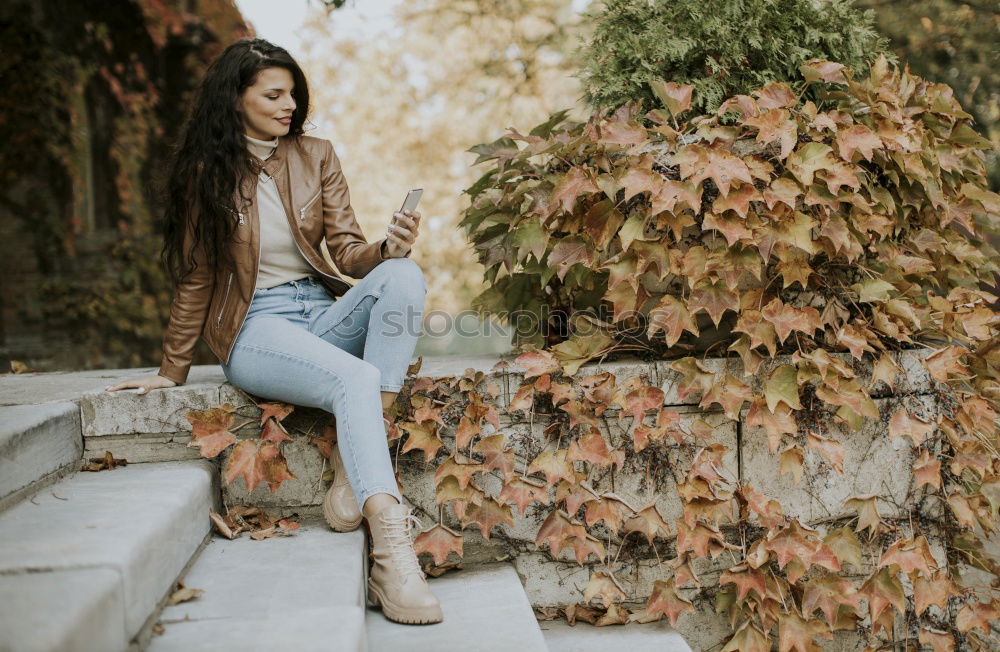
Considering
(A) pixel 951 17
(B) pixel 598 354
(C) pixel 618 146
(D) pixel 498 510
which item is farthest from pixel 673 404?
(A) pixel 951 17

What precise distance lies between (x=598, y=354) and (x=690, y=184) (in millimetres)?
553

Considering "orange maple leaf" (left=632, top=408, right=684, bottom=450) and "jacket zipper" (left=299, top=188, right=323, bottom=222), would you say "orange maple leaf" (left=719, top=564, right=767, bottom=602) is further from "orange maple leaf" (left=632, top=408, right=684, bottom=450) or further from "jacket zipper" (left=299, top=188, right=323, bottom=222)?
"jacket zipper" (left=299, top=188, right=323, bottom=222)

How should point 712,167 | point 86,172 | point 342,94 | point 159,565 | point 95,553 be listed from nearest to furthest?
point 95,553, point 159,565, point 712,167, point 86,172, point 342,94

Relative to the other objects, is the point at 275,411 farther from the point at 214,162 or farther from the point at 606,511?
the point at 606,511

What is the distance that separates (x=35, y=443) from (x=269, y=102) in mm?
1156

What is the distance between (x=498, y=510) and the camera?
214 cm

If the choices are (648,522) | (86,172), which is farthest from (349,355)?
(86,172)

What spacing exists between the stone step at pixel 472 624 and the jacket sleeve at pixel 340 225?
0.98 meters

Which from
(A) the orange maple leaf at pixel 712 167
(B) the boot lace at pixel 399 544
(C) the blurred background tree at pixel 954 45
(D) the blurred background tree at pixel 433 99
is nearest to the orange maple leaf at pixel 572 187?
(A) the orange maple leaf at pixel 712 167

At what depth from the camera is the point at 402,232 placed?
211 centimetres

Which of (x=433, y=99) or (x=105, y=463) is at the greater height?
(x=433, y=99)

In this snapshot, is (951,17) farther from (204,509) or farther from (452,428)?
(204,509)

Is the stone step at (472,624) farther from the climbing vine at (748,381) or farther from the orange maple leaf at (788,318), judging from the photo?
the orange maple leaf at (788,318)

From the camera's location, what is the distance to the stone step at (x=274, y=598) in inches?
55.1
